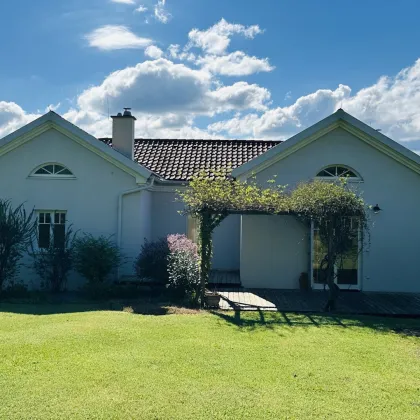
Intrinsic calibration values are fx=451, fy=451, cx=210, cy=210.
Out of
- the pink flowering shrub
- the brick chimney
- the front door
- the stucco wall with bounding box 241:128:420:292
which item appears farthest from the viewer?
the brick chimney

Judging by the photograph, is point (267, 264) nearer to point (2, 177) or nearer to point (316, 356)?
point (316, 356)

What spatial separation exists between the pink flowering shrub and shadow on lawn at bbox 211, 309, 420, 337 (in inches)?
62.7

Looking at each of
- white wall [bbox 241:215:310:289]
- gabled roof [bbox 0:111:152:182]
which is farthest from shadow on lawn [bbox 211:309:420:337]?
gabled roof [bbox 0:111:152:182]

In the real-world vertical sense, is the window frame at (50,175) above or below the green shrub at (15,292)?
above

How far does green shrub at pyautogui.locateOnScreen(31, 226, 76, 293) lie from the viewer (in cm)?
1566

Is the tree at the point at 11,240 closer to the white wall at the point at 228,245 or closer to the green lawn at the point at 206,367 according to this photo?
the green lawn at the point at 206,367

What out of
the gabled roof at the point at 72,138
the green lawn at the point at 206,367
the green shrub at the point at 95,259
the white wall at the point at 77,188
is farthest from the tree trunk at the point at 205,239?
the white wall at the point at 77,188

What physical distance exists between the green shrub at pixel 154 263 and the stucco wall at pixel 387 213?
6878 mm

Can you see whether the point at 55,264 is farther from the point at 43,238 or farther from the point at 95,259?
the point at 43,238

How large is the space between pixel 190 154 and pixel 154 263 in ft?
24.6

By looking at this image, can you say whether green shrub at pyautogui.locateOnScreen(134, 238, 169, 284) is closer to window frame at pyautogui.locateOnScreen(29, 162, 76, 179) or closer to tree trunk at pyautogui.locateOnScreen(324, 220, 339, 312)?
window frame at pyautogui.locateOnScreen(29, 162, 76, 179)

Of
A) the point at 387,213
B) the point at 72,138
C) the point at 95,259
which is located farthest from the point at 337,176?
the point at 72,138

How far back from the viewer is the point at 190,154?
69.6 ft

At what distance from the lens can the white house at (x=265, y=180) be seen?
16.2 metres
